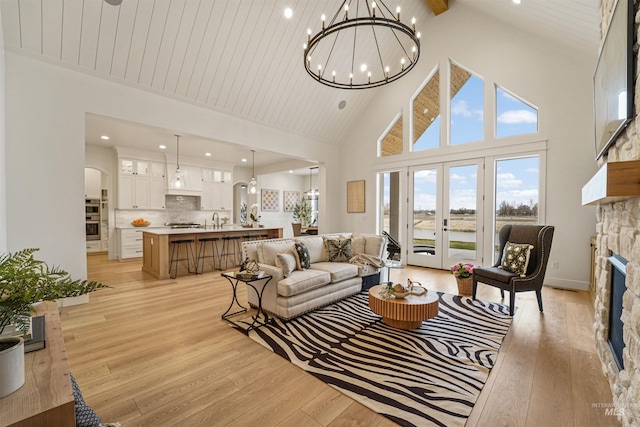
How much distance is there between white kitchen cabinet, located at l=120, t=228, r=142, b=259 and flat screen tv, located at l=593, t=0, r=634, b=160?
9.03m

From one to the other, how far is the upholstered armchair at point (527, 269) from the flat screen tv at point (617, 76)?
1774 millimetres

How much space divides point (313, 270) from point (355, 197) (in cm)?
421

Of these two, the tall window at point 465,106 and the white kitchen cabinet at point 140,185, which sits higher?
the tall window at point 465,106

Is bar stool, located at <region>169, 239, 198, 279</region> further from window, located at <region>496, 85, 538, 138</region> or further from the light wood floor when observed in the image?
window, located at <region>496, 85, 538, 138</region>

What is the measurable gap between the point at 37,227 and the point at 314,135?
17.8 feet

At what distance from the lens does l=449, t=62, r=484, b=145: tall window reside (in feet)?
18.7

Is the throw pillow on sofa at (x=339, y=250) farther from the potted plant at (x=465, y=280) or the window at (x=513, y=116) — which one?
the window at (x=513, y=116)

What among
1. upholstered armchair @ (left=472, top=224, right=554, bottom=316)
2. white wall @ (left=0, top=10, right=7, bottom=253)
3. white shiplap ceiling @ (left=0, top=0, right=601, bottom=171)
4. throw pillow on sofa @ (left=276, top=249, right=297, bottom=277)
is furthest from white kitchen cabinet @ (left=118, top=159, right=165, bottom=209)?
upholstered armchair @ (left=472, top=224, right=554, bottom=316)

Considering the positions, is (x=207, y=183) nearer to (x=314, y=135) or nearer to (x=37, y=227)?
(x=314, y=135)

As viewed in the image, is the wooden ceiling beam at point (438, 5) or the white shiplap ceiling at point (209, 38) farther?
the wooden ceiling beam at point (438, 5)

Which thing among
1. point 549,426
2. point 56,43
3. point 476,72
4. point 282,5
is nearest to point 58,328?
point 549,426

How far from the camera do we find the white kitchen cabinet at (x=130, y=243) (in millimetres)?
7410

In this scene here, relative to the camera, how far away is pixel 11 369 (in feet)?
3.12

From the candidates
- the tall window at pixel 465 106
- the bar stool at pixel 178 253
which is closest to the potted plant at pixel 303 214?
the bar stool at pixel 178 253
